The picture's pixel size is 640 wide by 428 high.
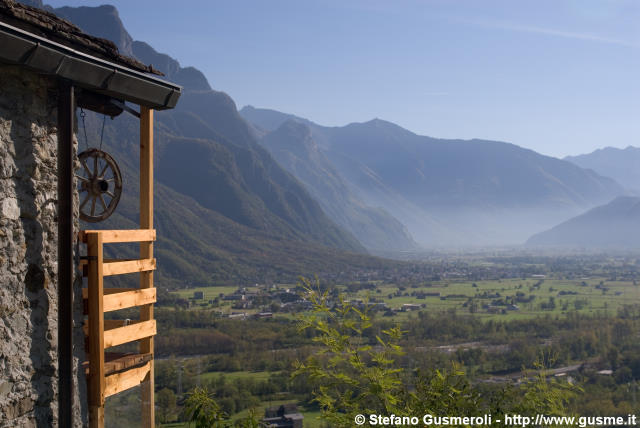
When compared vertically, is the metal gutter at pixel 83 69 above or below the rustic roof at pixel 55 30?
below

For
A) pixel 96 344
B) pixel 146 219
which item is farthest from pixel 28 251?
pixel 146 219

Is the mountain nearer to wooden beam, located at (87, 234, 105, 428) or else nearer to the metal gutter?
the metal gutter

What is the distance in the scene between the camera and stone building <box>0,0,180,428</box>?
532 cm

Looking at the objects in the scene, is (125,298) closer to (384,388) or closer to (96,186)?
(96,186)

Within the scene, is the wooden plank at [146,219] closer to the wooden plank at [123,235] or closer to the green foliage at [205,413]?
the wooden plank at [123,235]

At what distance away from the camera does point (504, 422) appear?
6.00m

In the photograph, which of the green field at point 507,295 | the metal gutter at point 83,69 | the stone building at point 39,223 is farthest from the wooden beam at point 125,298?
the green field at point 507,295

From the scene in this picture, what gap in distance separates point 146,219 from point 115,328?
1.25m

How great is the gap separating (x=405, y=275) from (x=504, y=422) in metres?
141

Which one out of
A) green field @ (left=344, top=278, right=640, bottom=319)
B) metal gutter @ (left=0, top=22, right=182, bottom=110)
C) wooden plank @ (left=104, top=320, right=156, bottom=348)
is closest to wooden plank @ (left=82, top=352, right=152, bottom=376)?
wooden plank @ (left=104, top=320, right=156, bottom=348)

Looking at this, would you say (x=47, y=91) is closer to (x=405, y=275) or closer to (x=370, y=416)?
(x=370, y=416)

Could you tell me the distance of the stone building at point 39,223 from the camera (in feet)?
17.5

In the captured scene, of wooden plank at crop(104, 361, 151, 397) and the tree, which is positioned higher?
wooden plank at crop(104, 361, 151, 397)

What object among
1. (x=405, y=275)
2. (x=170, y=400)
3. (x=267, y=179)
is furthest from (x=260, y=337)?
(x=267, y=179)
